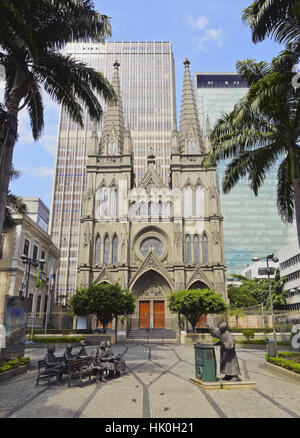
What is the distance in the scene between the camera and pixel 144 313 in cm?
3759

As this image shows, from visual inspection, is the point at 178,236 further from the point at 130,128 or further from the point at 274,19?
the point at 130,128

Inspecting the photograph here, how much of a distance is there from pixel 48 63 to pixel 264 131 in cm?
994

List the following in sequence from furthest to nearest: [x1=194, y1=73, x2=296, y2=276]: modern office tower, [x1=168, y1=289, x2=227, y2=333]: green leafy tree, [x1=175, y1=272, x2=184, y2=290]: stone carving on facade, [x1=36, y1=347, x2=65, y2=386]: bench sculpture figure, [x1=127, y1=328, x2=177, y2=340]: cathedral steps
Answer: [x1=194, y1=73, x2=296, y2=276]: modern office tower → [x1=175, y1=272, x2=184, y2=290]: stone carving on facade → [x1=127, y1=328, x2=177, y2=340]: cathedral steps → [x1=168, y1=289, x2=227, y2=333]: green leafy tree → [x1=36, y1=347, x2=65, y2=386]: bench sculpture figure

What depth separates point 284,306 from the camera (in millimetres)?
49875

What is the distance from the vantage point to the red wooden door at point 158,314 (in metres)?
37.2

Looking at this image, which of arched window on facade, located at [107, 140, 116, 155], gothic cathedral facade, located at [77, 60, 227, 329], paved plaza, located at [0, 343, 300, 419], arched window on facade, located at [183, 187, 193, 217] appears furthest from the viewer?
arched window on facade, located at [107, 140, 116, 155]

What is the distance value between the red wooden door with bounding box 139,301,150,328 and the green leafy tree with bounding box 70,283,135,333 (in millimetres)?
8798

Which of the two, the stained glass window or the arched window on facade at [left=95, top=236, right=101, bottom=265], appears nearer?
the arched window on facade at [left=95, top=236, right=101, bottom=265]

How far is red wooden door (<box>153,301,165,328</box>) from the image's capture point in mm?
37188

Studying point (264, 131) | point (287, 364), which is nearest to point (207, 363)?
point (287, 364)

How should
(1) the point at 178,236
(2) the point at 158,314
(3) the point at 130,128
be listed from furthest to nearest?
(3) the point at 130,128 → (1) the point at 178,236 → (2) the point at 158,314

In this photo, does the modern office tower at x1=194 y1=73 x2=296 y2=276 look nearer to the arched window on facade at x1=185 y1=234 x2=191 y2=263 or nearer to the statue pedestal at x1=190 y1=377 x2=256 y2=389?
the arched window on facade at x1=185 y1=234 x2=191 y2=263

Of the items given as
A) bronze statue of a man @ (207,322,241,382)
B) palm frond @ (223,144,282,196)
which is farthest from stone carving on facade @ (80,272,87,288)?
bronze statue of a man @ (207,322,241,382)

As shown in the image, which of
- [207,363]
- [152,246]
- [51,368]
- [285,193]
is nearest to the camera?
[207,363]
